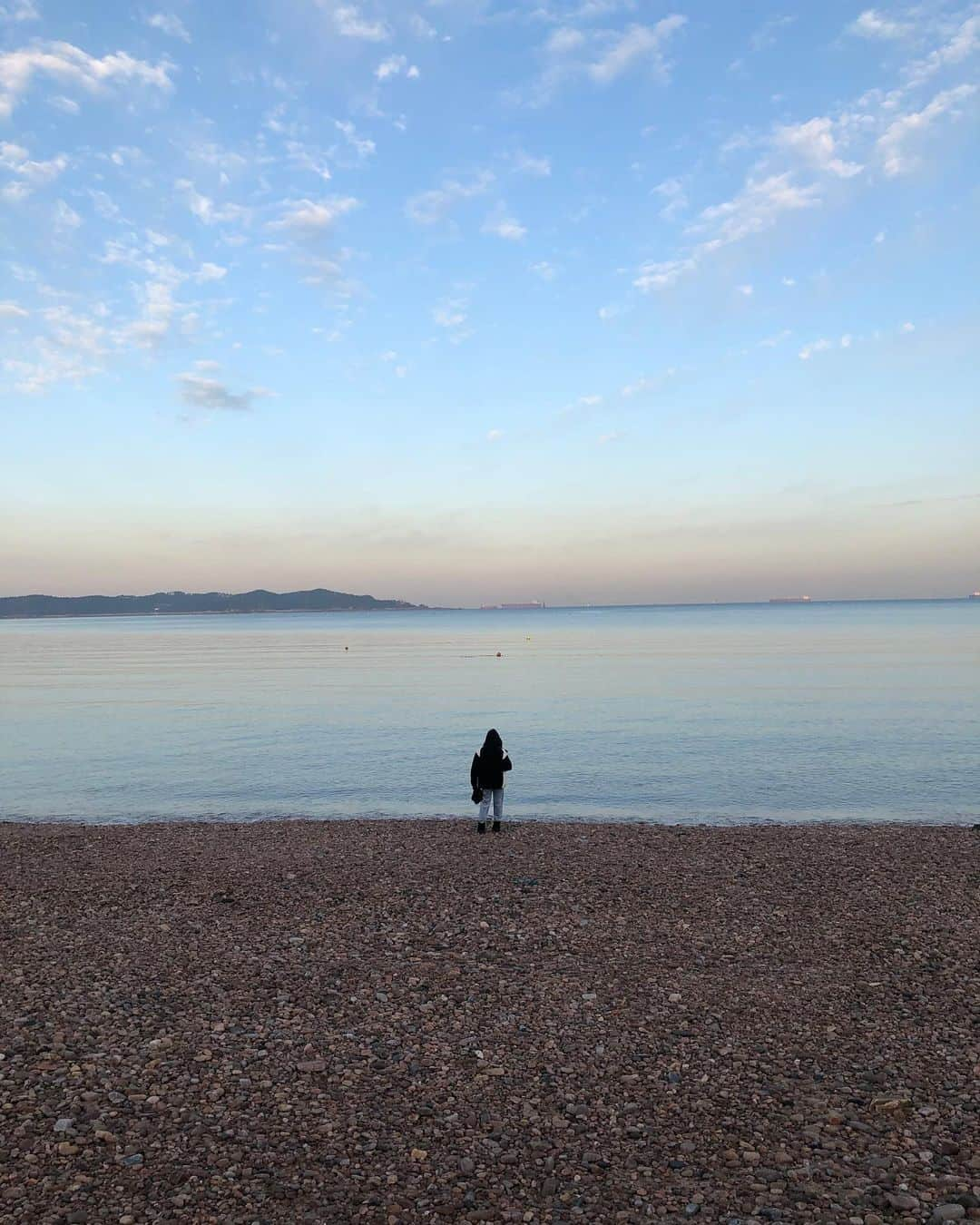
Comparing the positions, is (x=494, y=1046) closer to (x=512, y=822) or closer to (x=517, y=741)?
(x=512, y=822)

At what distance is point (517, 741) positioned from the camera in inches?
1284

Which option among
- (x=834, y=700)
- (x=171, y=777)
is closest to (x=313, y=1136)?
(x=171, y=777)

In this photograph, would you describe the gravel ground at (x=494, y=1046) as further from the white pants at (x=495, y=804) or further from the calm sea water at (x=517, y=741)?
the calm sea water at (x=517, y=741)

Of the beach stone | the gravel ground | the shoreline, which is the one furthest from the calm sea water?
the beach stone

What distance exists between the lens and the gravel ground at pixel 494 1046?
18.8 ft

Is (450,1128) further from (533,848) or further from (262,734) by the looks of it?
(262,734)

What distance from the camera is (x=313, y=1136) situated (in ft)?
20.7

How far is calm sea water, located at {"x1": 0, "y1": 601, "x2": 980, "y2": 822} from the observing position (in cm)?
2230

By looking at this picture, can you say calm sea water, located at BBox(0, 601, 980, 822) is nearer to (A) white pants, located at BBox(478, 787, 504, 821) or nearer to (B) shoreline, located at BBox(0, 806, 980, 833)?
(B) shoreline, located at BBox(0, 806, 980, 833)

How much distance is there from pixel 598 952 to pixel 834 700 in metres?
37.1

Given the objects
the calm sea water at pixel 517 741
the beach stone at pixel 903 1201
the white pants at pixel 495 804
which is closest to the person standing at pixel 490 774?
the white pants at pixel 495 804

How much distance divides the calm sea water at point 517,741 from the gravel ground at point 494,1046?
846 cm

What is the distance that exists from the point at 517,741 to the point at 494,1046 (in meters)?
25.0

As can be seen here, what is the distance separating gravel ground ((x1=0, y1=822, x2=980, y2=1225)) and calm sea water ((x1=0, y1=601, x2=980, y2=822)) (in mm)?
8457
